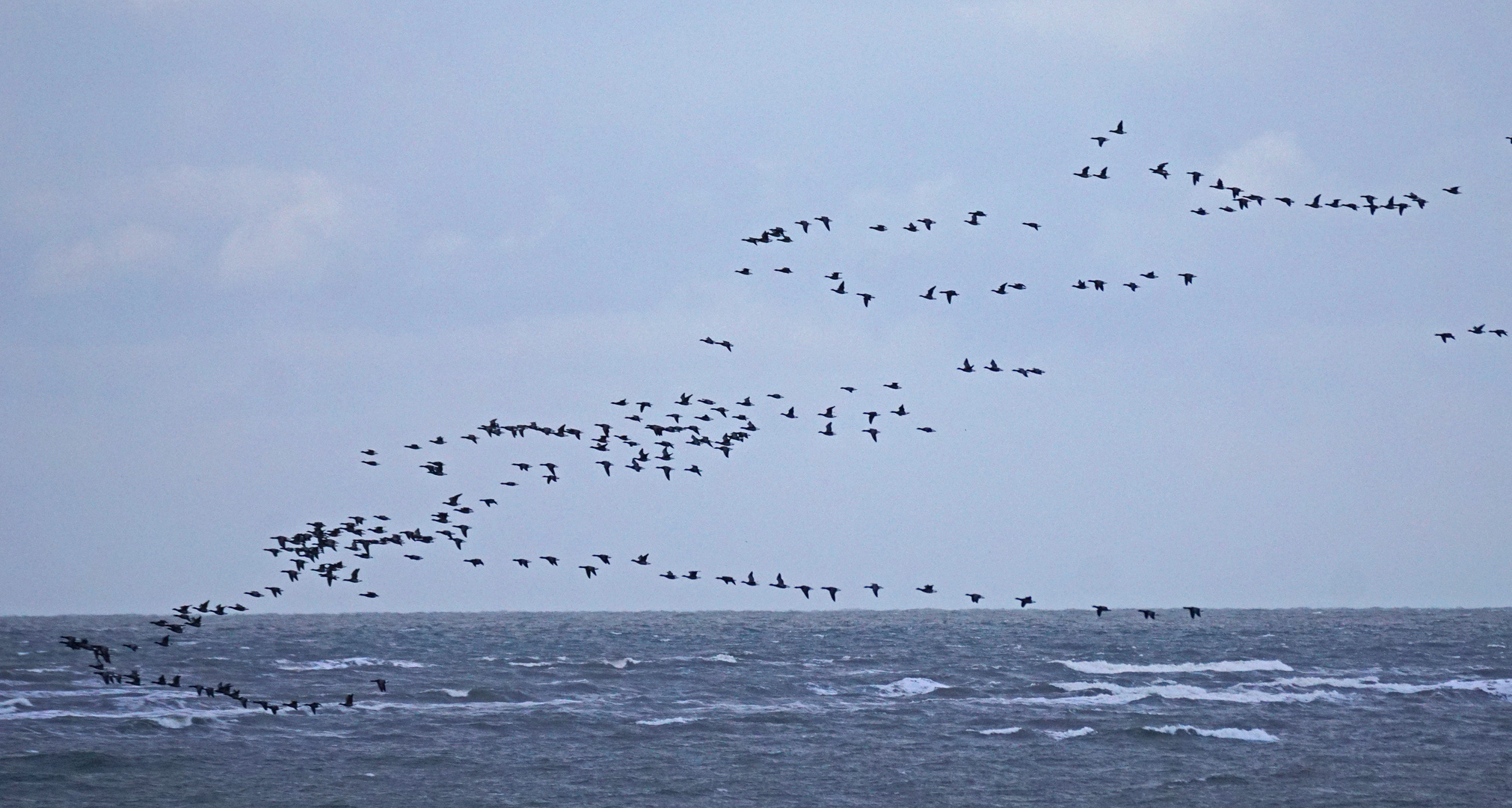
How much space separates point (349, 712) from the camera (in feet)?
191

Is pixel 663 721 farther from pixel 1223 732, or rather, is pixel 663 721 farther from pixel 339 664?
pixel 339 664

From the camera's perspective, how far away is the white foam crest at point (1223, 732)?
52438mm

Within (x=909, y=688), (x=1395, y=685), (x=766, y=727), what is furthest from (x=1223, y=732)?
(x=1395, y=685)

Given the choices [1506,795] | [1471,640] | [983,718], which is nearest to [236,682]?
[983,718]

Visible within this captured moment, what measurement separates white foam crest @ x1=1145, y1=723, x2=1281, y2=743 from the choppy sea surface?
0.16 m

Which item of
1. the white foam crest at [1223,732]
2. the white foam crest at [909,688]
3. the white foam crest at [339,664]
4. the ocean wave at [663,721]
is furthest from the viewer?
the white foam crest at [339,664]

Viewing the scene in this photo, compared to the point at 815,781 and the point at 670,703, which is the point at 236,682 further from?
the point at 815,781

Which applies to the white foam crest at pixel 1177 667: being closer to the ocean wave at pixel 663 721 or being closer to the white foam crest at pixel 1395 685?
the white foam crest at pixel 1395 685

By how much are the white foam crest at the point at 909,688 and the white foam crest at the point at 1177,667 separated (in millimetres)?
11182

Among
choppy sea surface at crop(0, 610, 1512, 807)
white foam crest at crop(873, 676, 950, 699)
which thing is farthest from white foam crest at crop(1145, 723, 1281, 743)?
white foam crest at crop(873, 676, 950, 699)

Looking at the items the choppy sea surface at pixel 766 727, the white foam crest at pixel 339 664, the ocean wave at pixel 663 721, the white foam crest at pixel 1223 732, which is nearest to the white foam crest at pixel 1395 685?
the choppy sea surface at pixel 766 727

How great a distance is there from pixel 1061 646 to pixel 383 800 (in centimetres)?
6453

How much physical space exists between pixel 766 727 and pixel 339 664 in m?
33.8

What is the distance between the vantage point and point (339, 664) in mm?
78875
